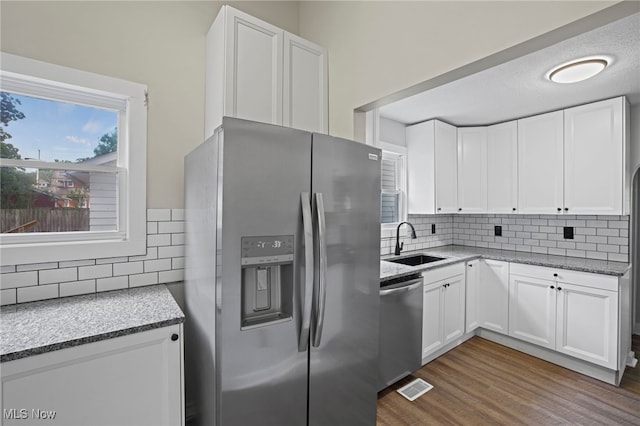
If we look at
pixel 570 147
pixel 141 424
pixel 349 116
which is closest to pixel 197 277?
pixel 141 424

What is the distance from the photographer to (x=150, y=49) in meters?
1.82

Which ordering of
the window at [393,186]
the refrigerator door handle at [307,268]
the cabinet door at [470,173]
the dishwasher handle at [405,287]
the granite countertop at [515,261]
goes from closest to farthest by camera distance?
the refrigerator door handle at [307,268], the dishwasher handle at [405,287], the granite countertop at [515,261], the window at [393,186], the cabinet door at [470,173]

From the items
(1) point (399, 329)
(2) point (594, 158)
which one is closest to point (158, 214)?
(1) point (399, 329)

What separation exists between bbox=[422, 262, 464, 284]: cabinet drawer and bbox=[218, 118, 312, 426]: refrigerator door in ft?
5.22

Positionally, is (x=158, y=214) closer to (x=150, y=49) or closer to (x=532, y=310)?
(x=150, y=49)

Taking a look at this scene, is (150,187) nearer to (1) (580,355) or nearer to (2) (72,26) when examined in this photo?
(2) (72,26)

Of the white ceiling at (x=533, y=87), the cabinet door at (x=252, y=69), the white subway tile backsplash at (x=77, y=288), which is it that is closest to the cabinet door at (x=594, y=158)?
the white ceiling at (x=533, y=87)

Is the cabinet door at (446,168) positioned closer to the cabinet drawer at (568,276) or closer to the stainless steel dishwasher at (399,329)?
the cabinet drawer at (568,276)

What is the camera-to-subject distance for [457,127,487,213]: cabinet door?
11.8 feet

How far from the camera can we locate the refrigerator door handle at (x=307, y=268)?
1.33 m

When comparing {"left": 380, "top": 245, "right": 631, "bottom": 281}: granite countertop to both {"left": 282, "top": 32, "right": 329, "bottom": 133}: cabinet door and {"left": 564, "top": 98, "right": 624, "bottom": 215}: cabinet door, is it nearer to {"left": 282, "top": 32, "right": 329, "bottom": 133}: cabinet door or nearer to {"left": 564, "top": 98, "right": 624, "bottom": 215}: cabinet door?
{"left": 564, "top": 98, "right": 624, "bottom": 215}: cabinet door

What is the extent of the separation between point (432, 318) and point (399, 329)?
0.58 m

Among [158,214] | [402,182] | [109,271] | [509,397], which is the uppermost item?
[402,182]

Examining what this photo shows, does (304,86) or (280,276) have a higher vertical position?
(304,86)
